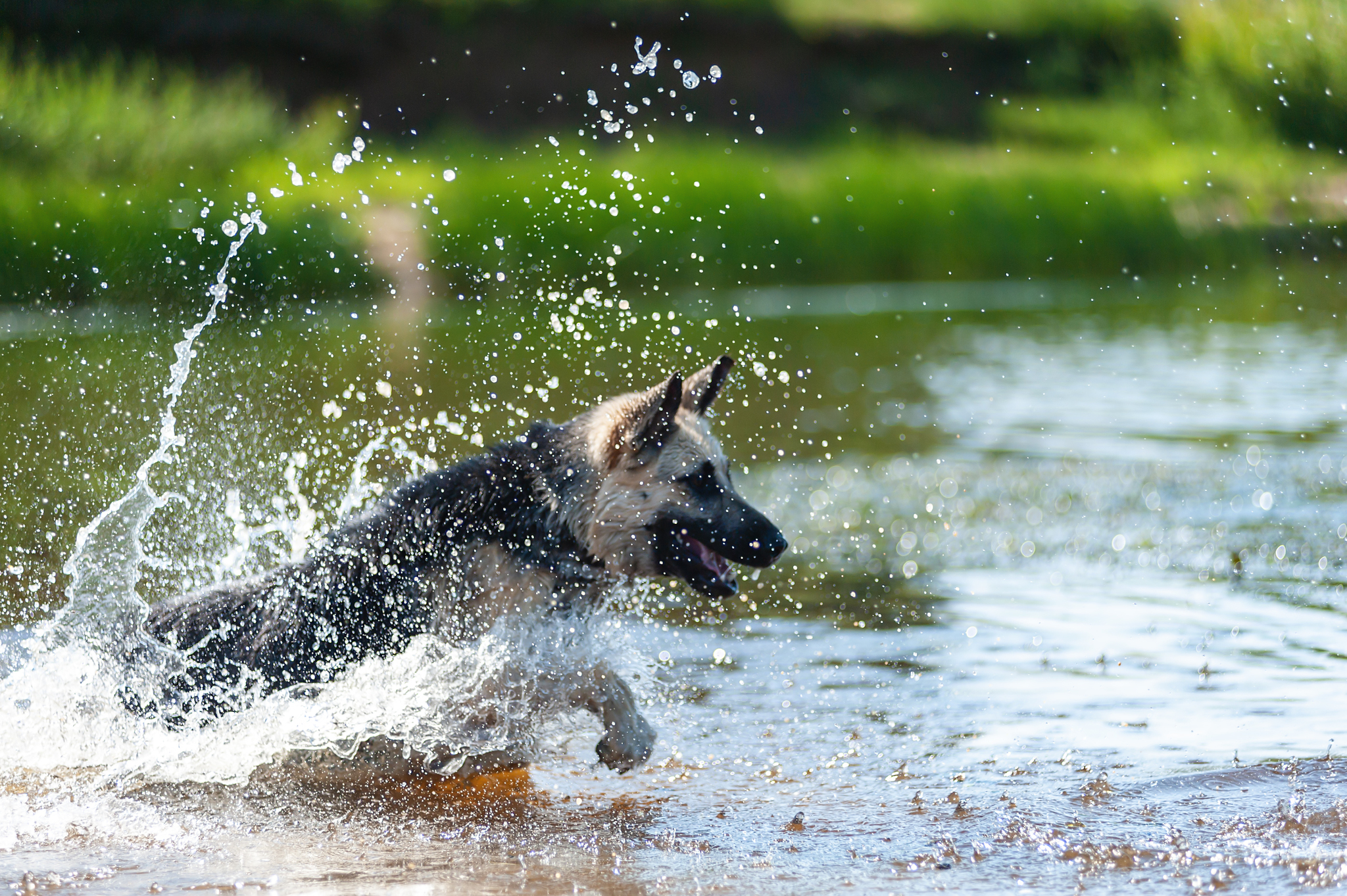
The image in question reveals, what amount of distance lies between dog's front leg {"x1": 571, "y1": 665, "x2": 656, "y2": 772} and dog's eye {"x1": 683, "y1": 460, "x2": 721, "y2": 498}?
26.2 inches

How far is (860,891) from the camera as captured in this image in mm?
4004

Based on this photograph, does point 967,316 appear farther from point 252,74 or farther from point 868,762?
point 252,74

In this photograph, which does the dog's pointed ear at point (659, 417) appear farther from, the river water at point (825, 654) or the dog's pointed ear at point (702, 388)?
the river water at point (825, 654)

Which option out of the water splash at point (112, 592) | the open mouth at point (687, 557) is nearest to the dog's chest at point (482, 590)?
the open mouth at point (687, 557)

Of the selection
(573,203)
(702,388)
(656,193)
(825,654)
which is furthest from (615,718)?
(573,203)

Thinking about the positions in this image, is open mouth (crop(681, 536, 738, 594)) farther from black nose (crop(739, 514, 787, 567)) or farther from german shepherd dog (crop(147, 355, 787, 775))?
black nose (crop(739, 514, 787, 567))

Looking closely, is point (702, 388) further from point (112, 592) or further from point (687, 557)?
point (112, 592)

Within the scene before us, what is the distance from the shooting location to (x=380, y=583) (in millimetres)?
5219

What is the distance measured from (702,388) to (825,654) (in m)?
1.46

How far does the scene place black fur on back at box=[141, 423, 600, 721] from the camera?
17.1 feet

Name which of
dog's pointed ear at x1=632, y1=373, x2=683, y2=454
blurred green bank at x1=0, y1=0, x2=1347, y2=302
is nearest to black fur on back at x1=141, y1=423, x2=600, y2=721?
dog's pointed ear at x1=632, y1=373, x2=683, y2=454

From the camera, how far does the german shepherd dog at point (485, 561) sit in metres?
5.17

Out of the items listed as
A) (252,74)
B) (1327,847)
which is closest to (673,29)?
(252,74)

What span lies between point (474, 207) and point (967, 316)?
19.7ft
